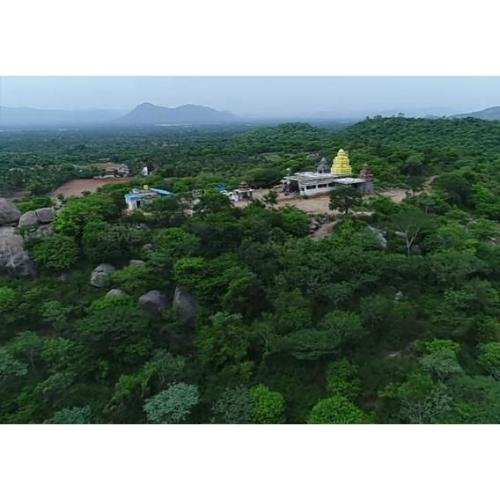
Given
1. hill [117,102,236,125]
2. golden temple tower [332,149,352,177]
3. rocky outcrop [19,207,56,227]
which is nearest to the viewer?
rocky outcrop [19,207,56,227]

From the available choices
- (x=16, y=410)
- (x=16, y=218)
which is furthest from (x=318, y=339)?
(x=16, y=218)

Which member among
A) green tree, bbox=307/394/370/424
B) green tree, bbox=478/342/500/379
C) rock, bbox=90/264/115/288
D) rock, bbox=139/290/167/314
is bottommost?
green tree, bbox=307/394/370/424

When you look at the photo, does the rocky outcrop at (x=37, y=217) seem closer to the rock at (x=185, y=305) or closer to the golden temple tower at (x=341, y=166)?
the rock at (x=185, y=305)

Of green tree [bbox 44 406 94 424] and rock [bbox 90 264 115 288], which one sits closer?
green tree [bbox 44 406 94 424]

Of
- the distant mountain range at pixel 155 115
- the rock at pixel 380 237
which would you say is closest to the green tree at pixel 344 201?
the rock at pixel 380 237

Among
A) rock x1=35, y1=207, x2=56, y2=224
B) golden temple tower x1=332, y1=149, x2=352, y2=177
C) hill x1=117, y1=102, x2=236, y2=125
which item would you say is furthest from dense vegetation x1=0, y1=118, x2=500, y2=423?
hill x1=117, y1=102, x2=236, y2=125

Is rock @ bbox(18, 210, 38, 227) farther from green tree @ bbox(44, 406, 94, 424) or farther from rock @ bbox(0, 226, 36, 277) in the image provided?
green tree @ bbox(44, 406, 94, 424)
